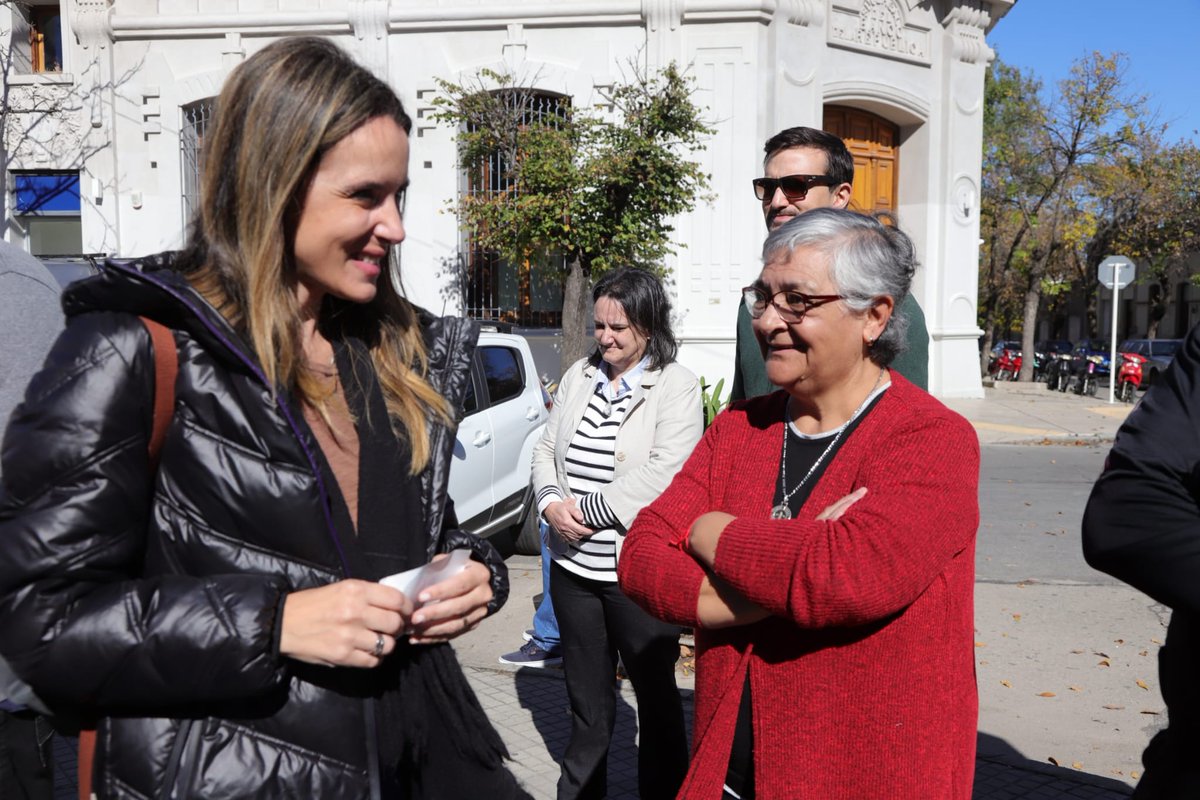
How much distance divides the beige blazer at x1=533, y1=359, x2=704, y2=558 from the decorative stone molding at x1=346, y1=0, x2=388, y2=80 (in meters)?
13.2

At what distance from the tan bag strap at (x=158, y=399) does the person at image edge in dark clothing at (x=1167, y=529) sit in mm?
1639

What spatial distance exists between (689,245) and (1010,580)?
902 centimetres

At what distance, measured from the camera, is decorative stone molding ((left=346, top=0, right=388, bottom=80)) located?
51.2ft

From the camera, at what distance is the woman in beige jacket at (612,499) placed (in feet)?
11.5

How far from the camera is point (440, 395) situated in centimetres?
186

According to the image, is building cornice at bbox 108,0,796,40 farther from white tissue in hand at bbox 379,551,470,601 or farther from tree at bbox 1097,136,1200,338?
tree at bbox 1097,136,1200,338

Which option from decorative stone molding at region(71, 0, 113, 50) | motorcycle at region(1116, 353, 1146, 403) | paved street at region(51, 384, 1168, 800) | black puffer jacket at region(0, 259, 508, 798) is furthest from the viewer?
motorcycle at region(1116, 353, 1146, 403)

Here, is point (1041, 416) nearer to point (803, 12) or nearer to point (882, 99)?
point (882, 99)

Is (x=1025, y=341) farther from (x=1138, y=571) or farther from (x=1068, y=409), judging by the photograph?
(x=1138, y=571)

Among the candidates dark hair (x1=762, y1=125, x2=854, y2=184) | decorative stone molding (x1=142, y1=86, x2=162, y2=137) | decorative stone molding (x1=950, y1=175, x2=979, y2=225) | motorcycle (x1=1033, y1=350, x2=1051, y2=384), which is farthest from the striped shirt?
motorcycle (x1=1033, y1=350, x2=1051, y2=384)

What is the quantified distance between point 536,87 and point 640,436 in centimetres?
1276

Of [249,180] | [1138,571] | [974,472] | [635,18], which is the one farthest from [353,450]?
[635,18]

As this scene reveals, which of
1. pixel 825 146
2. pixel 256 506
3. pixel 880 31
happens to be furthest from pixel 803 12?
pixel 256 506

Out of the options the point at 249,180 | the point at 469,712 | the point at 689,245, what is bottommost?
the point at 469,712
